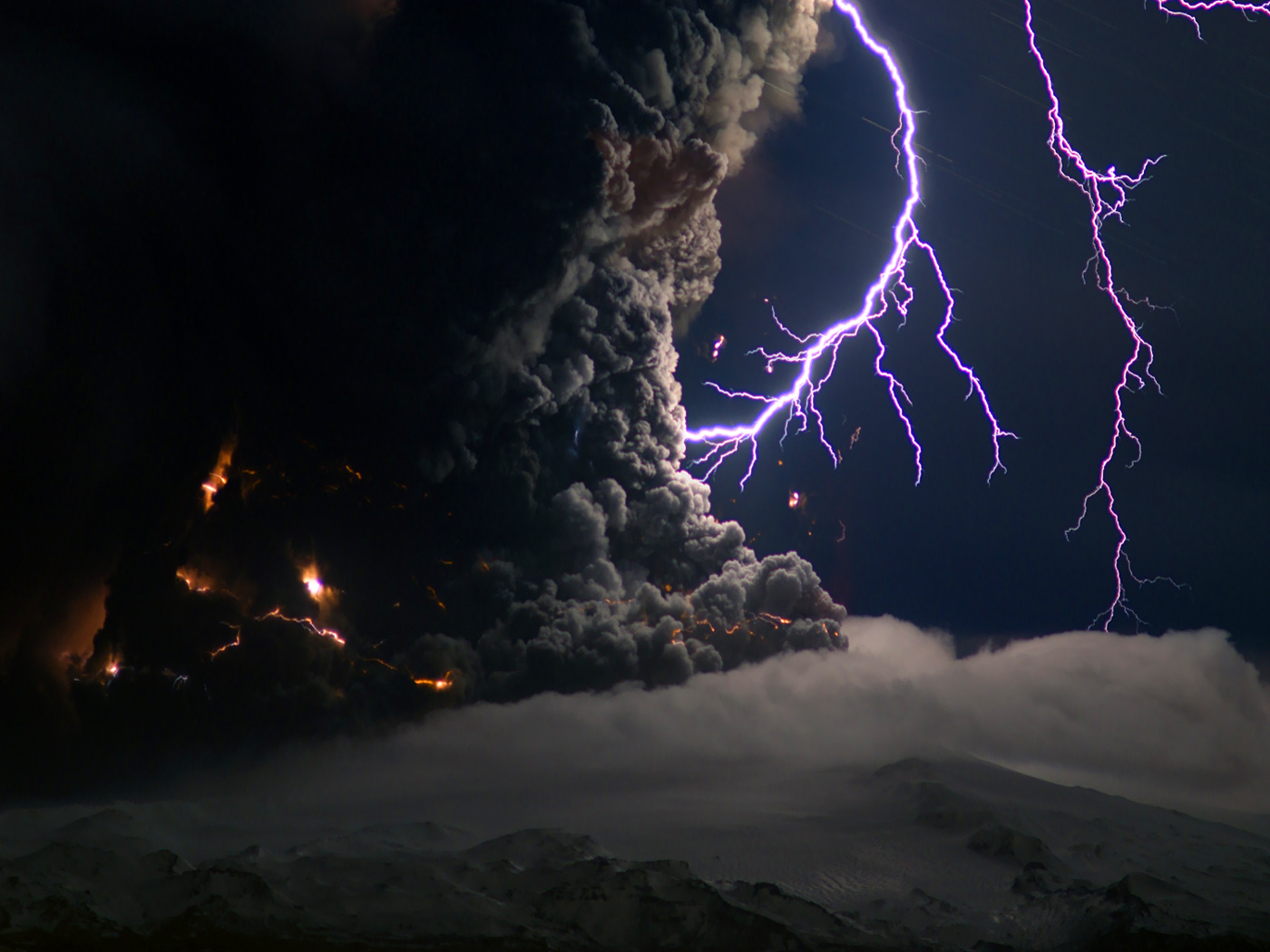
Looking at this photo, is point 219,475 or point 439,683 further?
point 219,475

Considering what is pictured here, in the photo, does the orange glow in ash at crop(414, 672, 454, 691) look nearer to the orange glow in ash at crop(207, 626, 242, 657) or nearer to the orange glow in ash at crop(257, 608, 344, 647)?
the orange glow in ash at crop(257, 608, 344, 647)

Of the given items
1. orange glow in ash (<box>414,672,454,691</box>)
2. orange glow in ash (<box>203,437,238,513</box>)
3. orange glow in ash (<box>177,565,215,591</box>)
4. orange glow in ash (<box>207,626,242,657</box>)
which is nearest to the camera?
orange glow in ash (<box>207,626,242,657</box>)

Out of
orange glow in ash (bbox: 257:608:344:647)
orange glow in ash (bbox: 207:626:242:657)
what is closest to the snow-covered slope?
orange glow in ash (bbox: 207:626:242:657)

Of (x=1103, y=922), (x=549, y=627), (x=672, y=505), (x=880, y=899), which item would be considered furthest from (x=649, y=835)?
(x=672, y=505)

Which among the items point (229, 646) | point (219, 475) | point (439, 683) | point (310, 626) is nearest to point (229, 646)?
point (229, 646)

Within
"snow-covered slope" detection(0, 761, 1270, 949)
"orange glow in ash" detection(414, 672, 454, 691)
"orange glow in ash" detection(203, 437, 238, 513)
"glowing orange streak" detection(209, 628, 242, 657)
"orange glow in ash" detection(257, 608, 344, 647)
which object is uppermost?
"orange glow in ash" detection(203, 437, 238, 513)

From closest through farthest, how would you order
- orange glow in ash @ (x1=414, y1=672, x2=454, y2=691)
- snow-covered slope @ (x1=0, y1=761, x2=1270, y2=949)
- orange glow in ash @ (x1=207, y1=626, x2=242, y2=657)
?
1. snow-covered slope @ (x1=0, y1=761, x2=1270, y2=949)
2. orange glow in ash @ (x1=207, y1=626, x2=242, y2=657)
3. orange glow in ash @ (x1=414, y1=672, x2=454, y2=691)

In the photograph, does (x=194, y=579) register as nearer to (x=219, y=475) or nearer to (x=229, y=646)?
(x=229, y=646)
